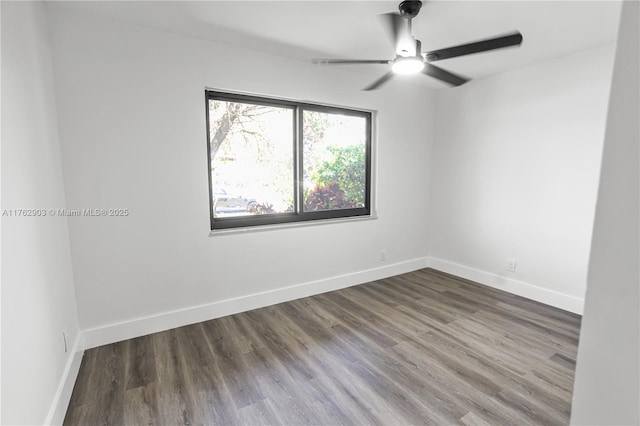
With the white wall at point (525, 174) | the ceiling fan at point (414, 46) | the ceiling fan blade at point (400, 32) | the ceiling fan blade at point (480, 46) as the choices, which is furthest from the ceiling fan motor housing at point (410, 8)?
the white wall at point (525, 174)

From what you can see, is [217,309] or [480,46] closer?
[480,46]

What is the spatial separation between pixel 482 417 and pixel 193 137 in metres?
2.77

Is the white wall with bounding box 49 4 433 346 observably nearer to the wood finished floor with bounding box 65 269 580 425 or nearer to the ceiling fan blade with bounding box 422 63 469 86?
the wood finished floor with bounding box 65 269 580 425

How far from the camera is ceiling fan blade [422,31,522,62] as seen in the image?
1.75m

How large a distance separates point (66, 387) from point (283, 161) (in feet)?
7.73

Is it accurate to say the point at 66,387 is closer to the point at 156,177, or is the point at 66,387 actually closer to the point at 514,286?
the point at 156,177

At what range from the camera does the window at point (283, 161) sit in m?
2.86

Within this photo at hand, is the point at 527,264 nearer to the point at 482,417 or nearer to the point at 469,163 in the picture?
the point at 469,163

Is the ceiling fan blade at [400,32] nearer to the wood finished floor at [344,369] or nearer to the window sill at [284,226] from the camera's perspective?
the window sill at [284,226]

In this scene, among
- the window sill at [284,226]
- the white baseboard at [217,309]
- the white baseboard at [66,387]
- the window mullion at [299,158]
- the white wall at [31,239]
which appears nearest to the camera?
the white wall at [31,239]

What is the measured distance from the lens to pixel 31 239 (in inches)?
58.7

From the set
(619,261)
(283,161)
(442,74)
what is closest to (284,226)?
(283,161)

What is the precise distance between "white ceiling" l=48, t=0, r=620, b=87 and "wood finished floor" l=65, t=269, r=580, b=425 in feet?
7.81

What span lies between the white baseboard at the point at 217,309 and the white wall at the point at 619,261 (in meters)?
2.78
